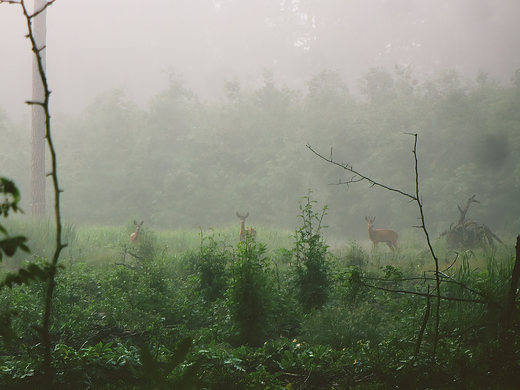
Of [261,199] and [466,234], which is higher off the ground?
[261,199]

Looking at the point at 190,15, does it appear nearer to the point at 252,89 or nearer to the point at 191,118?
the point at 252,89

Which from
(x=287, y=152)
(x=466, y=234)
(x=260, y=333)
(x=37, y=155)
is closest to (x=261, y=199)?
(x=287, y=152)

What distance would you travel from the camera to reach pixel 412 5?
24.2 m

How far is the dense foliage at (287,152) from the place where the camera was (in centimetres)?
1719

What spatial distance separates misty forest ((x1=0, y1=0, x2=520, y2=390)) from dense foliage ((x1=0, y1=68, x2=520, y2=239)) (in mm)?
109

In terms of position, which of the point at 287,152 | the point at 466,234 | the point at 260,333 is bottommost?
the point at 260,333

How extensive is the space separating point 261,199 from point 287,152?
2.73 meters

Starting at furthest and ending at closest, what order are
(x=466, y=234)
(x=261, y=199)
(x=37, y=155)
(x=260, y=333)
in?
1. (x=261, y=199)
2. (x=37, y=155)
3. (x=466, y=234)
4. (x=260, y=333)

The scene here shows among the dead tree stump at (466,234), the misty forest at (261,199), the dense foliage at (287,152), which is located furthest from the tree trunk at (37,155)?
the dead tree stump at (466,234)

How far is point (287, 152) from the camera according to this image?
20.8 metres

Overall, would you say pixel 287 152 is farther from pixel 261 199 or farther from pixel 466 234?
pixel 466 234

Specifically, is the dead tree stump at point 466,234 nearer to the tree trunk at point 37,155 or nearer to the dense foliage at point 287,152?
the dense foliage at point 287,152

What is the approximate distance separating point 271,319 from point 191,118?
21360 mm

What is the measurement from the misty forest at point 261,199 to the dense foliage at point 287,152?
0.11 m
